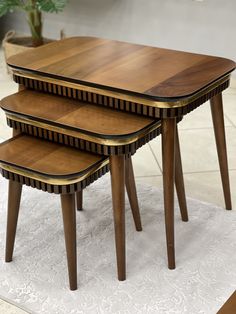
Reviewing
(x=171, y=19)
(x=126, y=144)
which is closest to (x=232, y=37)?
(x=171, y=19)

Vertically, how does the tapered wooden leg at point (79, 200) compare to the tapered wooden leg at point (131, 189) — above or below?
below

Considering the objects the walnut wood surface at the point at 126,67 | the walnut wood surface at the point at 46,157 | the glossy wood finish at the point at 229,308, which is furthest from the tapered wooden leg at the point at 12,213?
the glossy wood finish at the point at 229,308

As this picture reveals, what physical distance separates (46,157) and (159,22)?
239 cm

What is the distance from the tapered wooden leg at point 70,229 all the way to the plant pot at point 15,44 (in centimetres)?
218

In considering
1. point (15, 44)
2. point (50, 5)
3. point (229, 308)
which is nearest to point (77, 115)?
point (229, 308)

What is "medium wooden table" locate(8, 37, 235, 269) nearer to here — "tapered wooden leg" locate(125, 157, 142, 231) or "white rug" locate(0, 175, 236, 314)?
"white rug" locate(0, 175, 236, 314)

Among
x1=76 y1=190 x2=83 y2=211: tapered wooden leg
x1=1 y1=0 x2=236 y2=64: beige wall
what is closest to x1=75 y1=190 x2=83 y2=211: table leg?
x1=76 y1=190 x2=83 y2=211: tapered wooden leg

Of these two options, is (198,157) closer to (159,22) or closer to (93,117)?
(93,117)

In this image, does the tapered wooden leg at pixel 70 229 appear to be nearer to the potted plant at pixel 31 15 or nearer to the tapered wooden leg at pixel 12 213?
the tapered wooden leg at pixel 12 213

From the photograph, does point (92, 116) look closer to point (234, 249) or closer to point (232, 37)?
point (234, 249)

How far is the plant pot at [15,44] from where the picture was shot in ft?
12.3

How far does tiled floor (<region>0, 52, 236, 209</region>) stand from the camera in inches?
97.7

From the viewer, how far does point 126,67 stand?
6.31 feet

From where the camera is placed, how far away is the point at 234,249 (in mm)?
2051
